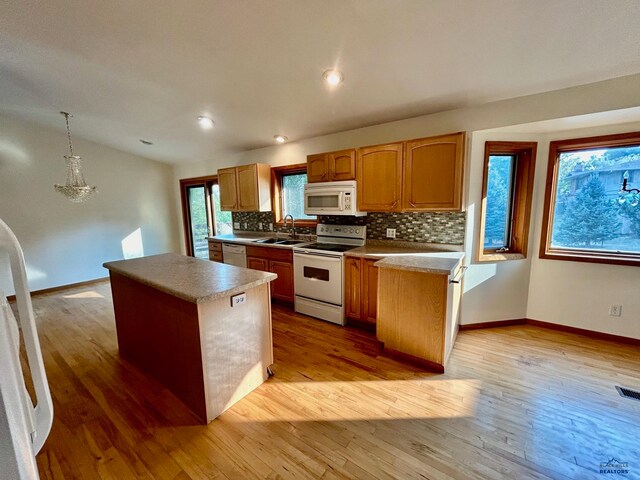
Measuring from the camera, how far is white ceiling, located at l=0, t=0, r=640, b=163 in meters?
1.69

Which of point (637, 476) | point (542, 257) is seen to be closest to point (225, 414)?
point (637, 476)

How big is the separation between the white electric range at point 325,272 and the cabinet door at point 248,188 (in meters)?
1.24

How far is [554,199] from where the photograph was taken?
113 inches

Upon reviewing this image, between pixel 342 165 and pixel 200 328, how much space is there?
7.53 ft

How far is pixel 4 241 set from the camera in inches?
27.8

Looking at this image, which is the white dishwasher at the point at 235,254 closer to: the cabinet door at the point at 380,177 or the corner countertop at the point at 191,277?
the corner countertop at the point at 191,277

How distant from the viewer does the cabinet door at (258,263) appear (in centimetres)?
373

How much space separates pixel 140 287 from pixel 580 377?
359 centimetres

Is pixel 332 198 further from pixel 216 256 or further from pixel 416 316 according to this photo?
pixel 216 256

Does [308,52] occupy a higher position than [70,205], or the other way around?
[308,52]

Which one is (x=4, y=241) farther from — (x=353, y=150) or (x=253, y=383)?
(x=353, y=150)

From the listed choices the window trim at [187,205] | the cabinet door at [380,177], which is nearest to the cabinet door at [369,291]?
the cabinet door at [380,177]

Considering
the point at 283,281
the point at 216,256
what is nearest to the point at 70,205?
the point at 216,256

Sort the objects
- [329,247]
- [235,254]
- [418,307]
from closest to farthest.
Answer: [418,307], [329,247], [235,254]
